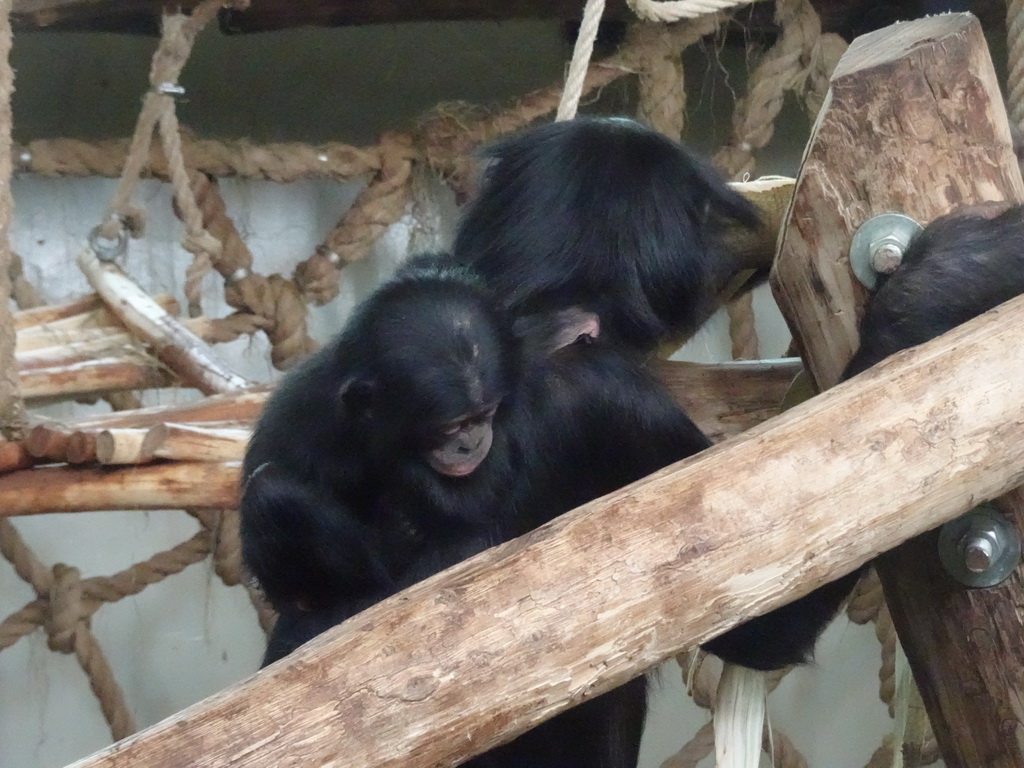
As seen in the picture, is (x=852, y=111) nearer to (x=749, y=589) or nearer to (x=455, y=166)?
(x=749, y=589)

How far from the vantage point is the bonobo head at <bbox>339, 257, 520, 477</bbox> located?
3.18 feet

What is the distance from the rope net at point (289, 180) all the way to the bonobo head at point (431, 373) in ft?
3.93

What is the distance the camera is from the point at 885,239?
885 millimetres

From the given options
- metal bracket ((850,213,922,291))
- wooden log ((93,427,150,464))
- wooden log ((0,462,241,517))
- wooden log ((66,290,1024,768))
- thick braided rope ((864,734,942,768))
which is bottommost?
thick braided rope ((864,734,942,768))

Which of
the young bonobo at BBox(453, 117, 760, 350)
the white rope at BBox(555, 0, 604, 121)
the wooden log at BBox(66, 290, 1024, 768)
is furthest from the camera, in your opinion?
the white rope at BBox(555, 0, 604, 121)

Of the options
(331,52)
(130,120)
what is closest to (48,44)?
(130,120)

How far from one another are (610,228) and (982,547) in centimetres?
51

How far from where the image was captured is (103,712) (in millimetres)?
2406

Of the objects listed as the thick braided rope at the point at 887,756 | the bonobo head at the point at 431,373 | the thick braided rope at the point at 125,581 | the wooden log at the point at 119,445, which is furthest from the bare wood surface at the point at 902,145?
the thick braided rope at the point at 887,756

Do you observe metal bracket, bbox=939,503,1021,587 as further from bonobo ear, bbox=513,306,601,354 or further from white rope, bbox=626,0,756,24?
white rope, bbox=626,0,756,24

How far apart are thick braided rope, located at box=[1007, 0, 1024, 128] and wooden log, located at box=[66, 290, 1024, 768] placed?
0.45m

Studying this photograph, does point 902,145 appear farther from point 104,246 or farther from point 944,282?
point 104,246

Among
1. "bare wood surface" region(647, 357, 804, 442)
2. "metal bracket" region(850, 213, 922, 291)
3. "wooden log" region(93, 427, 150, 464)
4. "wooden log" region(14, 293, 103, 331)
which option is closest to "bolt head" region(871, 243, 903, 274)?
"metal bracket" region(850, 213, 922, 291)

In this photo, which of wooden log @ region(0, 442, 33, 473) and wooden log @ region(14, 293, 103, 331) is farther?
wooden log @ region(14, 293, 103, 331)
